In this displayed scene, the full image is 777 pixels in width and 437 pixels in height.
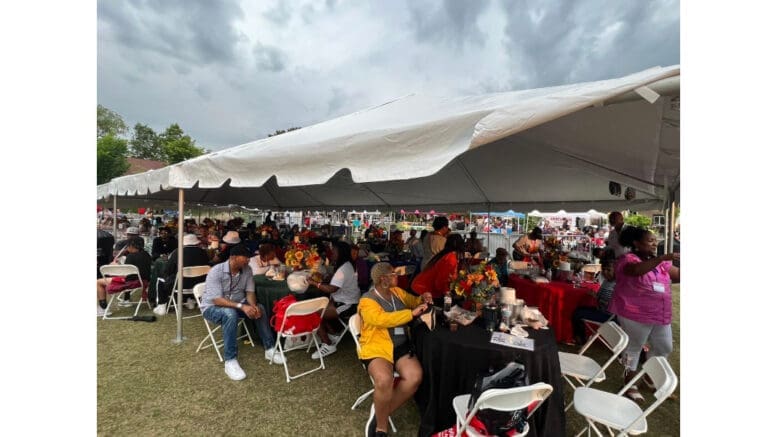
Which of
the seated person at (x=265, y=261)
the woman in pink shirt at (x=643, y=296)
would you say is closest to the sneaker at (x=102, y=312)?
the seated person at (x=265, y=261)

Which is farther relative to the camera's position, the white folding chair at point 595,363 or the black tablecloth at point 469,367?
the white folding chair at point 595,363

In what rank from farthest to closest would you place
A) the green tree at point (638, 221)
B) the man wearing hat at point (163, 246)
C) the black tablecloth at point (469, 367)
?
the green tree at point (638, 221), the man wearing hat at point (163, 246), the black tablecloth at point (469, 367)

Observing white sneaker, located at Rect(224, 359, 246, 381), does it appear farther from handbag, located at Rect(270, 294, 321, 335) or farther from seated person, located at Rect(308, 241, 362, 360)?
seated person, located at Rect(308, 241, 362, 360)

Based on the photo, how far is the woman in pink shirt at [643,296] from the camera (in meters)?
2.94

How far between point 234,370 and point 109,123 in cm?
5791

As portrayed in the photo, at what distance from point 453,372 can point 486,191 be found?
5696 millimetres

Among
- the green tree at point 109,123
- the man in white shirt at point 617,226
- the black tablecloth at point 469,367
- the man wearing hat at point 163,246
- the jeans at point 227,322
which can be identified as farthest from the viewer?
the green tree at point 109,123

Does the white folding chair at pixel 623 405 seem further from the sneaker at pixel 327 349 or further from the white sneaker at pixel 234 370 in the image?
the white sneaker at pixel 234 370

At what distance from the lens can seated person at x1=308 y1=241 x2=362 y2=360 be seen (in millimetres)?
4074

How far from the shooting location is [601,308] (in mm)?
4270

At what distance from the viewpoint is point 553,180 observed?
19.5 ft

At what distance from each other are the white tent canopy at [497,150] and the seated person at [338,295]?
110 cm

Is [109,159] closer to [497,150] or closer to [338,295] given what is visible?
[338,295]

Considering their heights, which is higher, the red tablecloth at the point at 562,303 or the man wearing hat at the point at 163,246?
the man wearing hat at the point at 163,246
